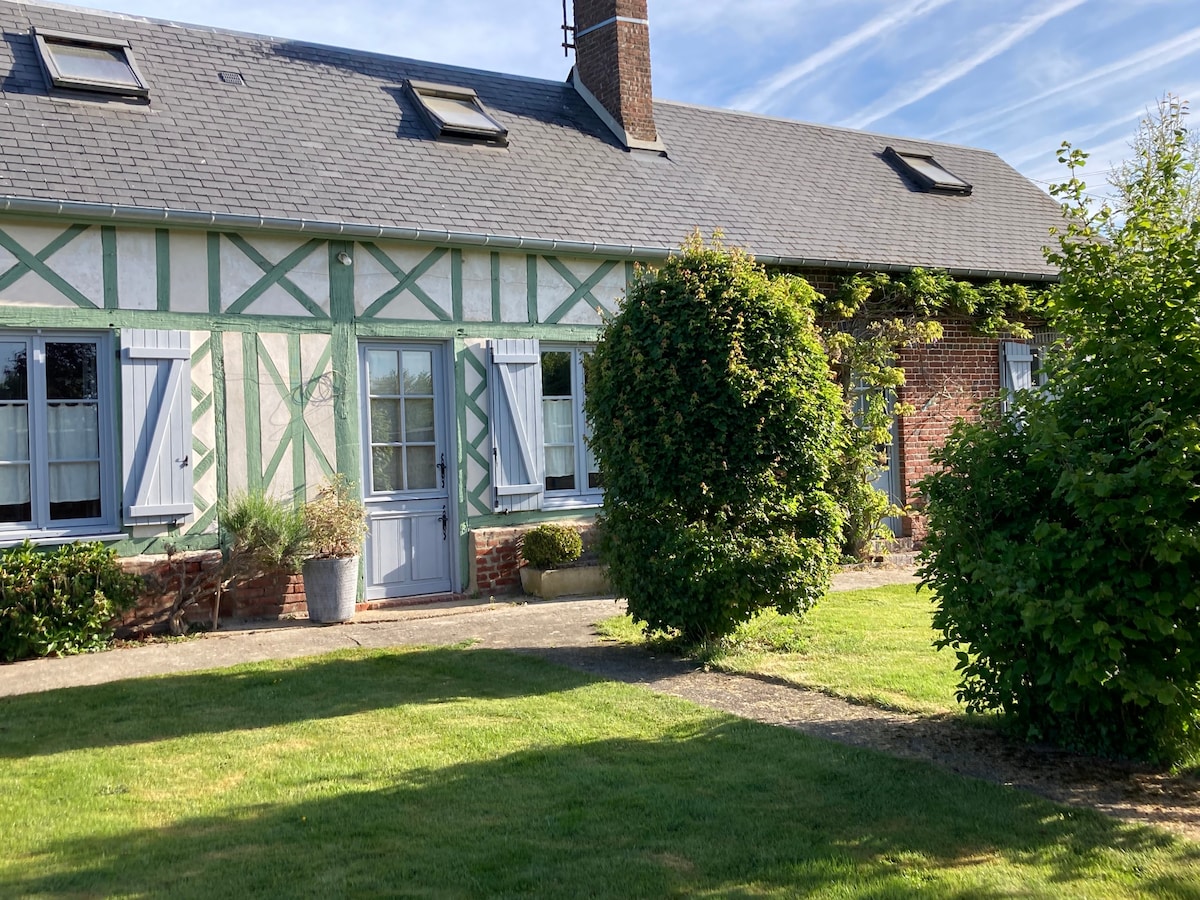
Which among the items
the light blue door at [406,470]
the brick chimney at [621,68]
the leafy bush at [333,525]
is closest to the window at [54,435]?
the leafy bush at [333,525]

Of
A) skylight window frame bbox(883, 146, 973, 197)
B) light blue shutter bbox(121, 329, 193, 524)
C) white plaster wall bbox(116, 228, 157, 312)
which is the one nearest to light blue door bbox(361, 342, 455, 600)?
light blue shutter bbox(121, 329, 193, 524)

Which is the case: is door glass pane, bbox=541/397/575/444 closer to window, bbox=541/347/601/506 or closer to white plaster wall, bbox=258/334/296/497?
window, bbox=541/347/601/506

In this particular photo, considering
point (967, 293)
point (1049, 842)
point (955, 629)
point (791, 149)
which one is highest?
point (791, 149)

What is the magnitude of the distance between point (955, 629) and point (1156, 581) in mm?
824

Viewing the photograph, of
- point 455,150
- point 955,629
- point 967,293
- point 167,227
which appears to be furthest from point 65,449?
point 967,293

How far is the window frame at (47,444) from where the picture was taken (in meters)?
7.82

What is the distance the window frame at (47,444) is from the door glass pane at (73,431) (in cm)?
3

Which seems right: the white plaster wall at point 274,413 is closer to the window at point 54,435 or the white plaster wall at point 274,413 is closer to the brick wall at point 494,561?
the window at point 54,435

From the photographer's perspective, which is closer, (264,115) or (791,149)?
(264,115)

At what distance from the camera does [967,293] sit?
1214 cm

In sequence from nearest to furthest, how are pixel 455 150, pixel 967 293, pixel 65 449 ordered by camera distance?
pixel 65 449, pixel 455 150, pixel 967 293

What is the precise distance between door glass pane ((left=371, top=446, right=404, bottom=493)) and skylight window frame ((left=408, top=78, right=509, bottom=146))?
11.3ft

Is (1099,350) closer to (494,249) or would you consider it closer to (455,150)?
(494,249)

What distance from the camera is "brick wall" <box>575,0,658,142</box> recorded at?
12.5 metres
